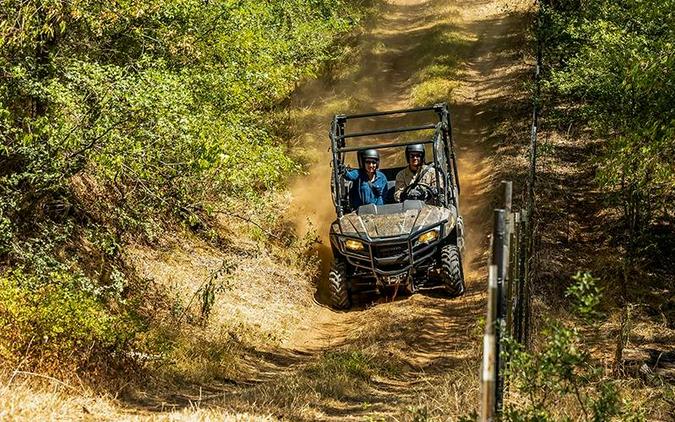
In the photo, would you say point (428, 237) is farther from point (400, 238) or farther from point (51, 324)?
point (51, 324)

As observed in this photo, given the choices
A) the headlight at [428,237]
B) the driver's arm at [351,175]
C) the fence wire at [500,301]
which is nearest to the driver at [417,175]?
the driver's arm at [351,175]

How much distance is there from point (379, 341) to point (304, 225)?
6.28m

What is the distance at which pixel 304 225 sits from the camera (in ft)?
55.7

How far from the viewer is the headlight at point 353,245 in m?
12.1

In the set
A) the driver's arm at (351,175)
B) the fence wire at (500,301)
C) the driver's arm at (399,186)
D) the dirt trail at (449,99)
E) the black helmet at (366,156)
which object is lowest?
the dirt trail at (449,99)

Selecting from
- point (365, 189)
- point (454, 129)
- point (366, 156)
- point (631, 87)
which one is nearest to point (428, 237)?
point (365, 189)

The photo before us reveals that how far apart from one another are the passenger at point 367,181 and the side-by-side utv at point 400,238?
13 cm

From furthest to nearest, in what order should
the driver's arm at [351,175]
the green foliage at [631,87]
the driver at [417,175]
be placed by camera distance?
the driver's arm at [351,175] < the driver at [417,175] < the green foliage at [631,87]

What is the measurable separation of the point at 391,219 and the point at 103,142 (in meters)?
4.76

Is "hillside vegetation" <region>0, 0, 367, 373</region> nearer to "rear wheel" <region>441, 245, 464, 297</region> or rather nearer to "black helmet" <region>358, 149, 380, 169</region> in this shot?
"black helmet" <region>358, 149, 380, 169</region>

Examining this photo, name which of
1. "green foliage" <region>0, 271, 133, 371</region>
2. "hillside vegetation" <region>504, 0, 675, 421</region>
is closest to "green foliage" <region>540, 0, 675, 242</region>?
"hillside vegetation" <region>504, 0, 675, 421</region>

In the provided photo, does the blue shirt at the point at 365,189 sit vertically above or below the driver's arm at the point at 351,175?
below

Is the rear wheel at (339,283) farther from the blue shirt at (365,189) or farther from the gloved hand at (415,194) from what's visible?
the gloved hand at (415,194)

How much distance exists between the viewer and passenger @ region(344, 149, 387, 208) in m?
12.8
